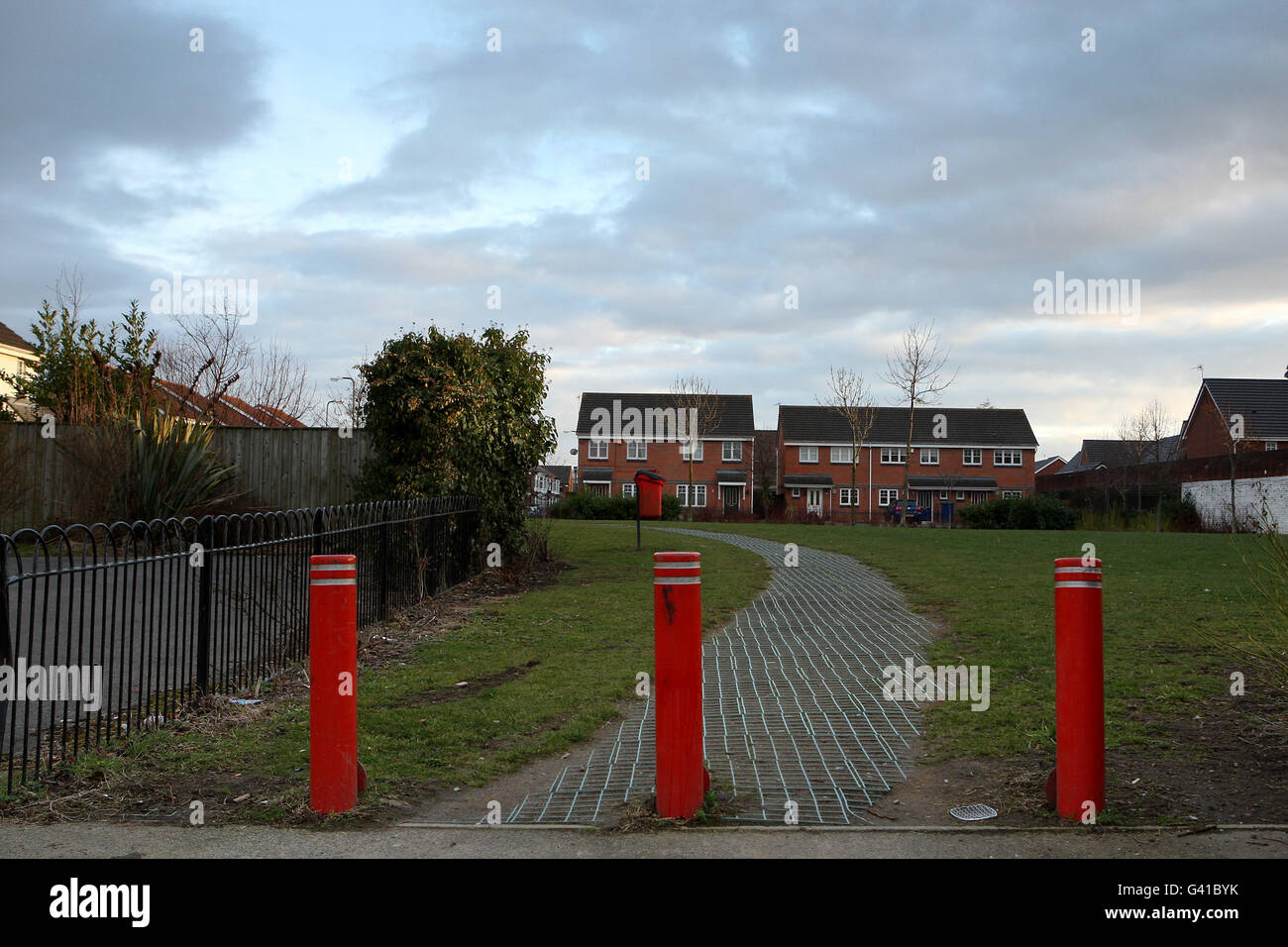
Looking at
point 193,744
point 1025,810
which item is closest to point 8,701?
point 193,744

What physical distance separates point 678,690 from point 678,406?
5733cm

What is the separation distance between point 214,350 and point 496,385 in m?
20.8

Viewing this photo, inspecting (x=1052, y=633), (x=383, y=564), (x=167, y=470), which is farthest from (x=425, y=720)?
(x=167, y=470)

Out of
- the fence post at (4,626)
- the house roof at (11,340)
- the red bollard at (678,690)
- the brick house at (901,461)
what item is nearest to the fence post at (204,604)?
the fence post at (4,626)

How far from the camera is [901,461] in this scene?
6331cm

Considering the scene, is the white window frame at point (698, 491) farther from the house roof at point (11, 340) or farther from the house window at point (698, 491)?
the house roof at point (11, 340)

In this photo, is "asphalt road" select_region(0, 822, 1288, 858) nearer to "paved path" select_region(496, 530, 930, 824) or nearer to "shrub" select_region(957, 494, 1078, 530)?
"paved path" select_region(496, 530, 930, 824)

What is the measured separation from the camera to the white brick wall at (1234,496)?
3237cm

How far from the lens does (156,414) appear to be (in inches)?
631

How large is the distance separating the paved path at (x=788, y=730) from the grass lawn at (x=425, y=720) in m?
0.54

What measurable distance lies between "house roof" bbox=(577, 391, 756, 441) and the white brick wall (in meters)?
29.1

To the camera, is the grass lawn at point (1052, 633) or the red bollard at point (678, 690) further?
the grass lawn at point (1052, 633)

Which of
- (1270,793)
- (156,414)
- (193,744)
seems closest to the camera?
(1270,793)
